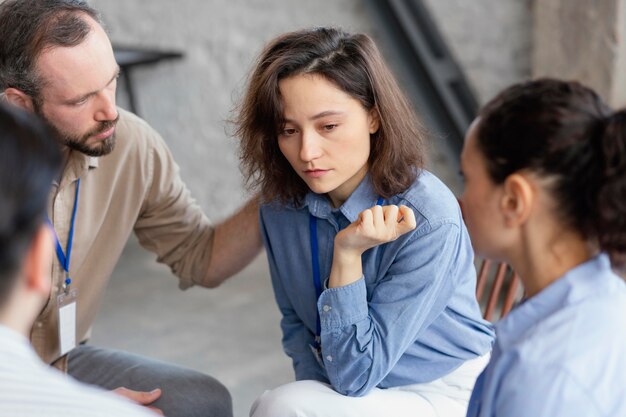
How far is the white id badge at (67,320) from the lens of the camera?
2.01 metres

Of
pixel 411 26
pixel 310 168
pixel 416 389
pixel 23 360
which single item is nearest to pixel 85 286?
pixel 310 168

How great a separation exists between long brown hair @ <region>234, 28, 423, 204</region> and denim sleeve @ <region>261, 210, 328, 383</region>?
176mm

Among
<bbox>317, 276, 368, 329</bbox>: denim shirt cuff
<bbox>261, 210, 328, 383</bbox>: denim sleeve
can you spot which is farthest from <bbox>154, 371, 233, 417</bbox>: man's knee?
<bbox>317, 276, 368, 329</bbox>: denim shirt cuff

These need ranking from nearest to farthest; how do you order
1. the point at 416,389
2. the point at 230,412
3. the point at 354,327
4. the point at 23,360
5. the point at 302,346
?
1. the point at 23,360
2. the point at 354,327
3. the point at 416,389
4. the point at 302,346
5. the point at 230,412

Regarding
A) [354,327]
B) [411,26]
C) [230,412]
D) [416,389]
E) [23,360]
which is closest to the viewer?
[23,360]

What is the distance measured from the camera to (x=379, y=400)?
5.76 feet

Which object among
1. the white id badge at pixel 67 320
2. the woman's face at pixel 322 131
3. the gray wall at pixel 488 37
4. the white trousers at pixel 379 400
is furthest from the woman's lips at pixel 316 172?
the gray wall at pixel 488 37

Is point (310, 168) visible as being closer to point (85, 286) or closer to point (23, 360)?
point (85, 286)

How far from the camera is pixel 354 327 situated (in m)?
1.71

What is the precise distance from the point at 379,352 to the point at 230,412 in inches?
22.1

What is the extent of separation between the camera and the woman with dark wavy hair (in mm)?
1713

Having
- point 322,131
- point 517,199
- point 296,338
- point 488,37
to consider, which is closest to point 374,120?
point 322,131

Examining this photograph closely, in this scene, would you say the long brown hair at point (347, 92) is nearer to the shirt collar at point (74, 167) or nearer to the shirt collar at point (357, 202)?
the shirt collar at point (357, 202)

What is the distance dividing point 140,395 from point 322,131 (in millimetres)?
709
